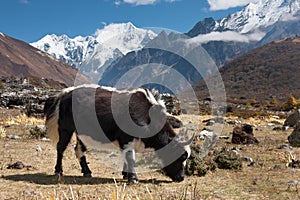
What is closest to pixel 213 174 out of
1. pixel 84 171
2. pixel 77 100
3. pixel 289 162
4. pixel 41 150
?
pixel 289 162

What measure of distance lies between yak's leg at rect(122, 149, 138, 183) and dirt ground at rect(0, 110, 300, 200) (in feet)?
0.81

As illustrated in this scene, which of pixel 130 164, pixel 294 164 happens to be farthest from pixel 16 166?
pixel 294 164

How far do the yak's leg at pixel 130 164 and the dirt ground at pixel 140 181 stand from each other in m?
0.25

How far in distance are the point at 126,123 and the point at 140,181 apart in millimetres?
1809

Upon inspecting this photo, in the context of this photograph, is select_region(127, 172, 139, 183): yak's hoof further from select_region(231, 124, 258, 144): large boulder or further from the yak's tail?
select_region(231, 124, 258, 144): large boulder

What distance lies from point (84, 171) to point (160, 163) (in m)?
2.49

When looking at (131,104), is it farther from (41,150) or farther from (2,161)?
(41,150)

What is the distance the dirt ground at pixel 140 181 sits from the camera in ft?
30.1

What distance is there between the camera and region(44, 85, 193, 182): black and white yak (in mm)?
11242

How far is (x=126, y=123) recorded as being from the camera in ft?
37.1

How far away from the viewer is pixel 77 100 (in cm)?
1207

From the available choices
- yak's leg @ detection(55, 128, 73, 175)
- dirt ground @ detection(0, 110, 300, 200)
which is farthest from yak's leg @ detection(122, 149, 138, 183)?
yak's leg @ detection(55, 128, 73, 175)

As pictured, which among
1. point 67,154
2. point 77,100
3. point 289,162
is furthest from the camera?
point 67,154

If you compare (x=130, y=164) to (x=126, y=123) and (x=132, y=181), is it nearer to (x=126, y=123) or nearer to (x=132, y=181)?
(x=132, y=181)
